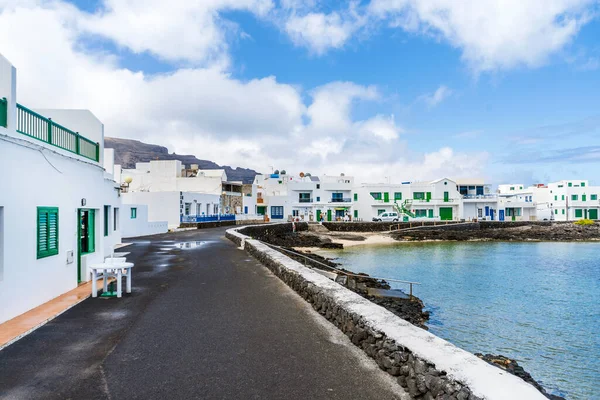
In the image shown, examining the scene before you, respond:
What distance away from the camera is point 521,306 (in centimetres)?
1761

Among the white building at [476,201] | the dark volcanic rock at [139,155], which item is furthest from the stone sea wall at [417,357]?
the dark volcanic rock at [139,155]

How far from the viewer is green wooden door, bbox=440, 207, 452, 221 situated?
7119 cm

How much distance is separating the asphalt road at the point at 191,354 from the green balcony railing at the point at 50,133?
12.4 ft

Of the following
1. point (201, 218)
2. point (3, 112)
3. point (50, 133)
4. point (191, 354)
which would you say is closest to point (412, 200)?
point (201, 218)

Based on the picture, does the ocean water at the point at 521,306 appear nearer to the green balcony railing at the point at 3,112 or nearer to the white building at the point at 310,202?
the green balcony railing at the point at 3,112

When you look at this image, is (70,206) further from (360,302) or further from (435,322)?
(435,322)

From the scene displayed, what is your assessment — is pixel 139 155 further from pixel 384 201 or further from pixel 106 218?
pixel 106 218

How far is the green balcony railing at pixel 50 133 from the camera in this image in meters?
8.65

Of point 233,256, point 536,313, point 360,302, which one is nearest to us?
point 360,302

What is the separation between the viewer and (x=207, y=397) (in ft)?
15.2

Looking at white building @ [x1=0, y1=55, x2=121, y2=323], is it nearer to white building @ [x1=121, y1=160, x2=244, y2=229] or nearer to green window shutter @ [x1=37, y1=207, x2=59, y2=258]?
green window shutter @ [x1=37, y1=207, x2=59, y2=258]

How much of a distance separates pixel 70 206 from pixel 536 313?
16.2 metres

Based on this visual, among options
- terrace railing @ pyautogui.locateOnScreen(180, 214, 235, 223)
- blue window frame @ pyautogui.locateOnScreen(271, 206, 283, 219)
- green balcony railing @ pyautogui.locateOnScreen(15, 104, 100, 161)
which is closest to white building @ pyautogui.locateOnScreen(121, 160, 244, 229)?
terrace railing @ pyautogui.locateOnScreen(180, 214, 235, 223)

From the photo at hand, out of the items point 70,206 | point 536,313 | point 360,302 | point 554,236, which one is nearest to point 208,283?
point 70,206
